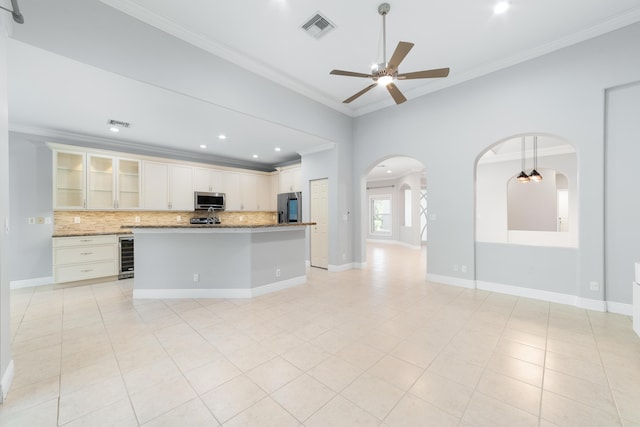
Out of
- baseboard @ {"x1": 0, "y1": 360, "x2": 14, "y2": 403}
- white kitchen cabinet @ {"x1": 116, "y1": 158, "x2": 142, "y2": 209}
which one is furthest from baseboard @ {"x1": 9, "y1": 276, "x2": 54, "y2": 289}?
baseboard @ {"x1": 0, "y1": 360, "x2": 14, "y2": 403}

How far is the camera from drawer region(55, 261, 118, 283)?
4.50 m

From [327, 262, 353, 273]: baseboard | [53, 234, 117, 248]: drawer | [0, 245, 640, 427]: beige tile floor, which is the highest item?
[53, 234, 117, 248]: drawer

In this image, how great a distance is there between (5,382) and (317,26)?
4356 mm

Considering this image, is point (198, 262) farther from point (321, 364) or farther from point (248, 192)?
point (248, 192)

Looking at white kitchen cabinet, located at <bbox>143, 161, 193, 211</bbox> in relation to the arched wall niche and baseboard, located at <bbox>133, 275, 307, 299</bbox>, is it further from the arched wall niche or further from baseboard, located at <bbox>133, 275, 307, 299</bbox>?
the arched wall niche

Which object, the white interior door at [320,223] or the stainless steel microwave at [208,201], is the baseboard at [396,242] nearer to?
the white interior door at [320,223]

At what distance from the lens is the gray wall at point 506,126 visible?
3320 millimetres

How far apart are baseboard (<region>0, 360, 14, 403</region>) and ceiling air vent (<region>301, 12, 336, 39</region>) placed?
13.9 feet

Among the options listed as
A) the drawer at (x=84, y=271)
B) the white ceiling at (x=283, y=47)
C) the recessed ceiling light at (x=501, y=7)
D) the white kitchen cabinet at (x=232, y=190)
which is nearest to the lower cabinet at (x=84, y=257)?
the drawer at (x=84, y=271)

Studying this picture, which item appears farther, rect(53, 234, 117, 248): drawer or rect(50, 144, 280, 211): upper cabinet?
rect(50, 144, 280, 211): upper cabinet

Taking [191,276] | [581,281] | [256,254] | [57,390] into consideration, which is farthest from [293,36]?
[581,281]

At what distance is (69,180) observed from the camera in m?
4.95

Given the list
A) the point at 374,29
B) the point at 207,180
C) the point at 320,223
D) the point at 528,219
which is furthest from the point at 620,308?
the point at 207,180

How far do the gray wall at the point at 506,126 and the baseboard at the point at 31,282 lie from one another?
6.66 metres
